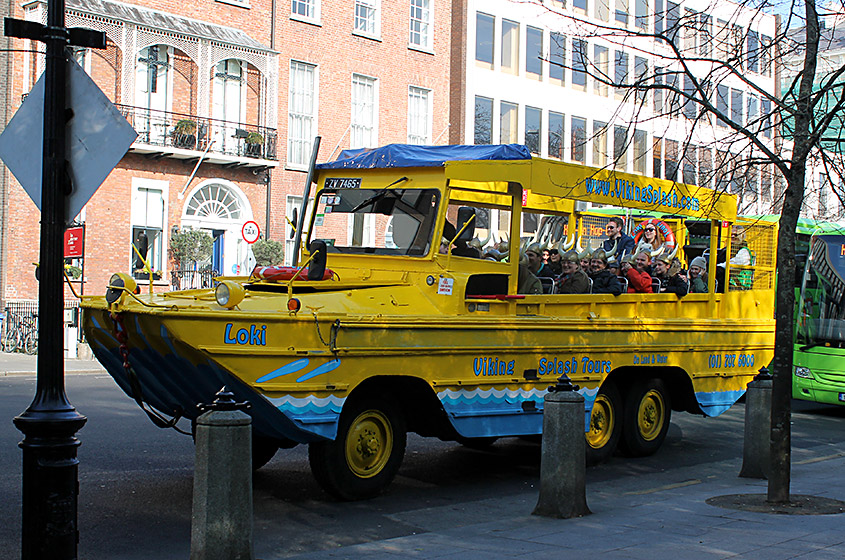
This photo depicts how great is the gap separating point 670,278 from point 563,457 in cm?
450

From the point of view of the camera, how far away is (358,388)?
8.23m

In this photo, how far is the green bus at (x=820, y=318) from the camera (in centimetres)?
1608

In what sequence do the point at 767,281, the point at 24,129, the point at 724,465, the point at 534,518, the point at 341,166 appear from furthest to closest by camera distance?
1. the point at 767,281
2. the point at 724,465
3. the point at 341,166
4. the point at 534,518
5. the point at 24,129

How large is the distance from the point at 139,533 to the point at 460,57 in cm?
3137

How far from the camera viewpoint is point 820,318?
1664cm

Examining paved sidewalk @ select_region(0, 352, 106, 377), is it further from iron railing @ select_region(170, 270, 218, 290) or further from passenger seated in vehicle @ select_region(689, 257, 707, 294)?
passenger seated in vehicle @ select_region(689, 257, 707, 294)

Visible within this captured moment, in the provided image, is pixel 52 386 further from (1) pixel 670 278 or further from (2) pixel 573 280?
(1) pixel 670 278

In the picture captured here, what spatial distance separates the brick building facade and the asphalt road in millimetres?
15033

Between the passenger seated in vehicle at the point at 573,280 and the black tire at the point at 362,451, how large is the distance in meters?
2.85

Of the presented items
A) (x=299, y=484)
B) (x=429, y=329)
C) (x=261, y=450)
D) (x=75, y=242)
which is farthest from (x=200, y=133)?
(x=429, y=329)

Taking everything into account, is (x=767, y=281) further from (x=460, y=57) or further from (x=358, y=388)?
(x=460, y=57)

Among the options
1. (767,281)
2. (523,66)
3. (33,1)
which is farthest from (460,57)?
(767,281)

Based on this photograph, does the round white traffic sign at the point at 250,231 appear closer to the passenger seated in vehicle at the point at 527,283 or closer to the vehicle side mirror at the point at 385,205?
the vehicle side mirror at the point at 385,205

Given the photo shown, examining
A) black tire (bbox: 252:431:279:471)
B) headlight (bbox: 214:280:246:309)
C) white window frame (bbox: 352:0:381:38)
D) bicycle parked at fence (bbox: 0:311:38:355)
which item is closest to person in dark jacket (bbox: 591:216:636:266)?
black tire (bbox: 252:431:279:471)
